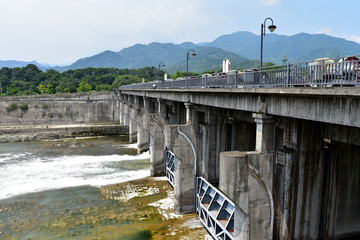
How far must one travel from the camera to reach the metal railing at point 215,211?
15415 mm

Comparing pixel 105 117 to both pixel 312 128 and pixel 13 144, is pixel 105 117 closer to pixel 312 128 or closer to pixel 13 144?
pixel 13 144

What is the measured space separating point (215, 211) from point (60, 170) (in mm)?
22300

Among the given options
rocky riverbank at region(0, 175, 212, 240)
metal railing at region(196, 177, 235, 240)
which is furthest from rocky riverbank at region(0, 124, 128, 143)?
metal railing at region(196, 177, 235, 240)

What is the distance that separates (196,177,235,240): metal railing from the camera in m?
15.4

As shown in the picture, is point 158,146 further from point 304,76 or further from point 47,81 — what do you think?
point 47,81

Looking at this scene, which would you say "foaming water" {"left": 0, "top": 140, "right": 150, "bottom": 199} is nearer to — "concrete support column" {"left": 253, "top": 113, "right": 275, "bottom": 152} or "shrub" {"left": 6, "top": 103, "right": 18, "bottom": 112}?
"concrete support column" {"left": 253, "top": 113, "right": 275, "bottom": 152}

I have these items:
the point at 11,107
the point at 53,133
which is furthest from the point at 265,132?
the point at 11,107

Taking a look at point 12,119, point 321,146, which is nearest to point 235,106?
point 321,146

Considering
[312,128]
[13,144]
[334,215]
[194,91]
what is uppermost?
[194,91]

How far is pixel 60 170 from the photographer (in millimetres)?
32188

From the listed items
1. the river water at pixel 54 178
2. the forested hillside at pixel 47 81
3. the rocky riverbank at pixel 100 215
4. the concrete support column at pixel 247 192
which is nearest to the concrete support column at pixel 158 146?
the river water at pixel 54 178

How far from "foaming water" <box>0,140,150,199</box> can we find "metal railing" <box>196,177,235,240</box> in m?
11.5

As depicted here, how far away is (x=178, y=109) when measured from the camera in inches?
1133

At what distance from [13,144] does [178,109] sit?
122 feet
